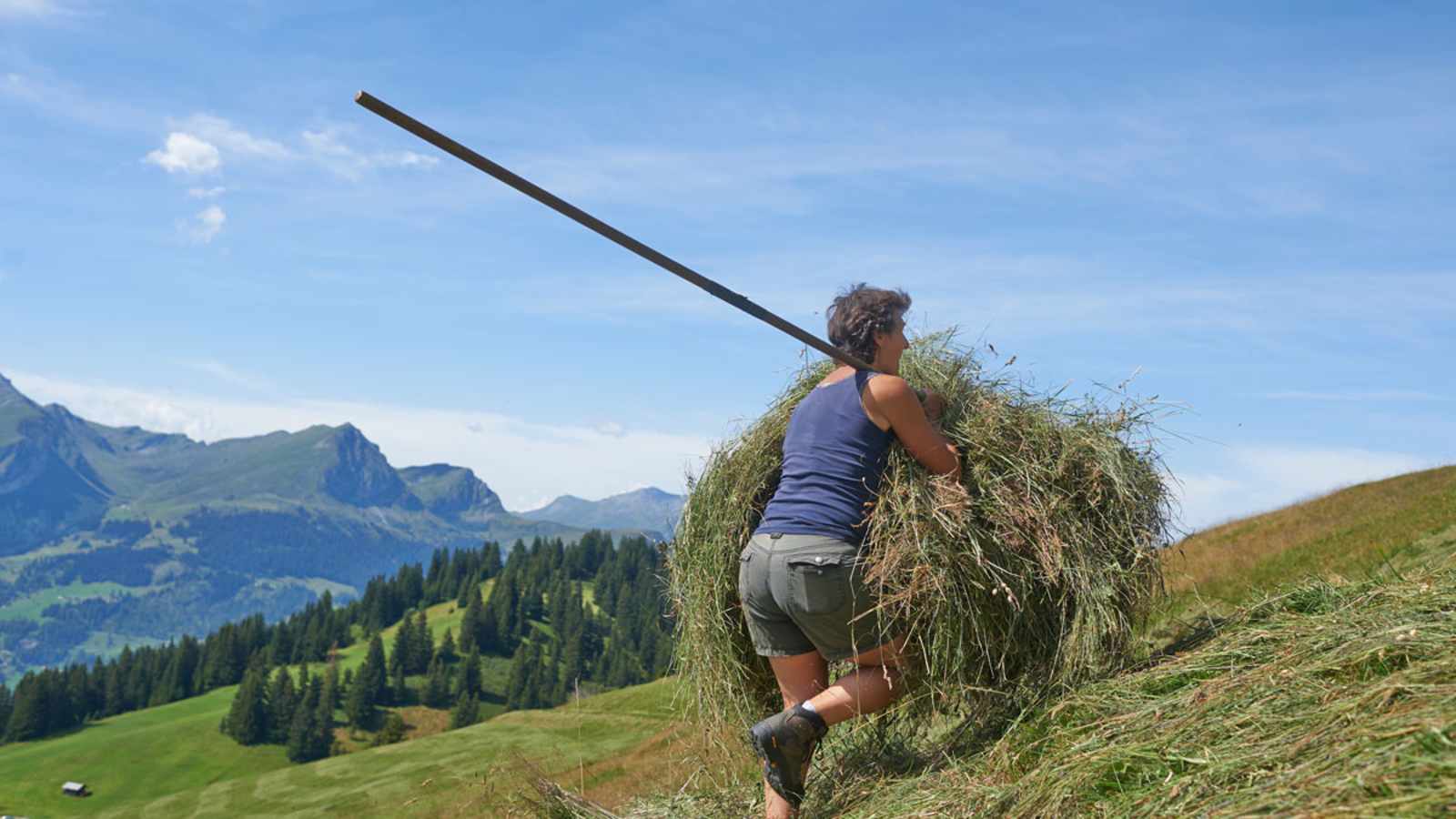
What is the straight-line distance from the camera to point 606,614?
15988 cm

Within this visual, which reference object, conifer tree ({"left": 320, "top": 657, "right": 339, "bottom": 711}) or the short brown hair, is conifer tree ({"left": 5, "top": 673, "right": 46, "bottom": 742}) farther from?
the short brown hair

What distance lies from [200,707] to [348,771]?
127250 mm

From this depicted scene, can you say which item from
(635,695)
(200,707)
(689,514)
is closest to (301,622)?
(200,707)

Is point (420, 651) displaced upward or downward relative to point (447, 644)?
downward

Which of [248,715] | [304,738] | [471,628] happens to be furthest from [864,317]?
[471,628]

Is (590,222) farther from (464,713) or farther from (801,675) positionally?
(464,713)

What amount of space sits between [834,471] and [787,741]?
1400 millimetres

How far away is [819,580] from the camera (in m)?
5.23

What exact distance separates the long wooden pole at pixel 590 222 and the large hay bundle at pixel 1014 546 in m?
0.83

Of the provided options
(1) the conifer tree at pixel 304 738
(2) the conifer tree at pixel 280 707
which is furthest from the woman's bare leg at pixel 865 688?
(2) the conifer tree at pixel 280 707

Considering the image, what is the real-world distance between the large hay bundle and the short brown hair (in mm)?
600

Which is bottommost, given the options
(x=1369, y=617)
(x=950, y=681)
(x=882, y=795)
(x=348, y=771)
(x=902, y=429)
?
Answer: (x=348, y=771)

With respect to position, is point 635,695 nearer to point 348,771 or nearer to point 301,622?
point 348,771

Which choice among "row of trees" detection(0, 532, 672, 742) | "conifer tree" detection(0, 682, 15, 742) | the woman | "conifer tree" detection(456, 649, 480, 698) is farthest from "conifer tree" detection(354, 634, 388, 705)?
the woman
